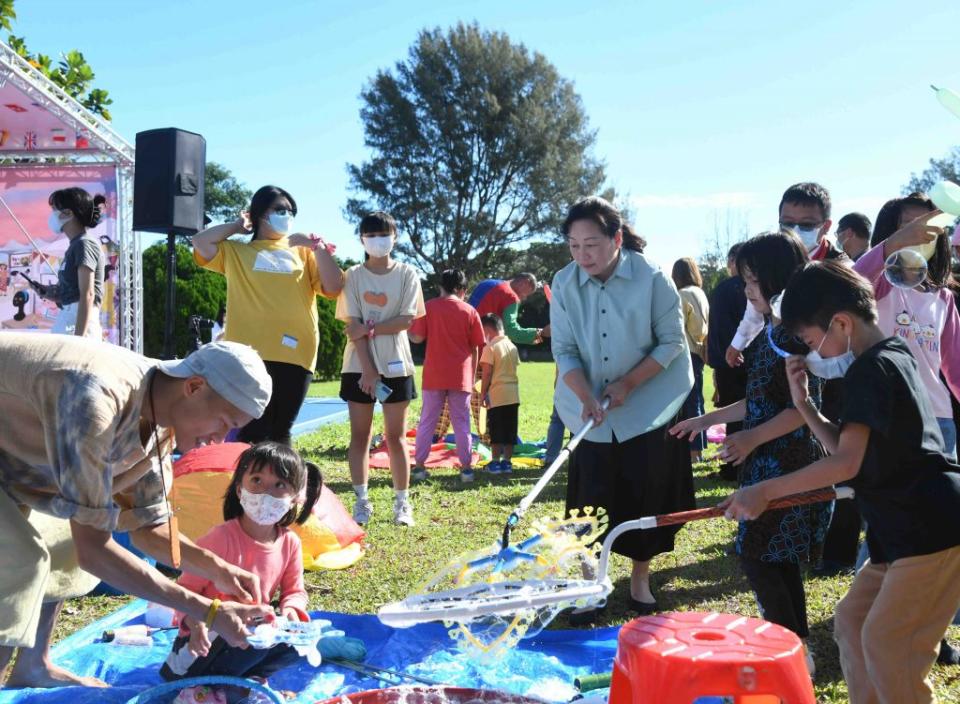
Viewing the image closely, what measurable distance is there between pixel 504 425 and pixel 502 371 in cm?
55

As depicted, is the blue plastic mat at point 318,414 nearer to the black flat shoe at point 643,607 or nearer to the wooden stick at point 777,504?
the black flat shoe at point 643,607

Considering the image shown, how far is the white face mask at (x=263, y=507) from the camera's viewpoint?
3018mm

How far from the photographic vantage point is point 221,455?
14.4 feet

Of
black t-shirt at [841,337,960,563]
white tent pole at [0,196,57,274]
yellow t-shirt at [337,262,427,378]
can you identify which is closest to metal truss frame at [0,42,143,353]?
white tent pole at [0,196,57,274]

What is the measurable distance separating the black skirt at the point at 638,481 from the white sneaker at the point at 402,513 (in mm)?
1792

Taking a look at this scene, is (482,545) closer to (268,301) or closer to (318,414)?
(268,301)

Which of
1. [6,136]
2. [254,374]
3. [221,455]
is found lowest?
[221,455]

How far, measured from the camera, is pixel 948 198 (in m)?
2.59

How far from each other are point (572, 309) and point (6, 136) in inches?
338

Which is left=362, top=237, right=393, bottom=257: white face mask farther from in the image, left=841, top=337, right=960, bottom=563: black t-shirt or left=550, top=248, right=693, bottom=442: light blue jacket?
left=841, top=337, right=960, bottom=563: black t-shirt

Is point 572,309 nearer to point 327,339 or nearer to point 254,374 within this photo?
point 254,374

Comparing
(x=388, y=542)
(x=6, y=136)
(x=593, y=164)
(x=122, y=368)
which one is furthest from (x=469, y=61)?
(x=122, y=368)

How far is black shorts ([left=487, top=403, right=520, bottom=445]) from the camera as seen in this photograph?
763 centimetres

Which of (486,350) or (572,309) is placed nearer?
(572,309)
